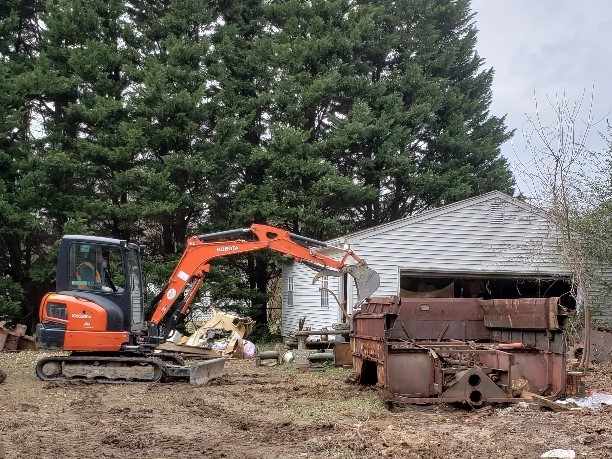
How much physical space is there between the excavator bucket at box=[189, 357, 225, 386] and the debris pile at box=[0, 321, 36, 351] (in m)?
8.23

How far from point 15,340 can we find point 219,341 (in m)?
5.58

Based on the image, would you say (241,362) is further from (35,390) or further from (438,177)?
(438,177)

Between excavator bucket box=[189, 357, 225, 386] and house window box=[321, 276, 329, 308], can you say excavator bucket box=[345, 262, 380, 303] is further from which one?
house window box=[321, 276, 329, 308]

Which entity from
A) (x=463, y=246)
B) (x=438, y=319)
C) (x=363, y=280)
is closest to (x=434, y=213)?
(x=463, y=246)

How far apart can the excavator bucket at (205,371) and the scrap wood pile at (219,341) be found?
281 centimetres

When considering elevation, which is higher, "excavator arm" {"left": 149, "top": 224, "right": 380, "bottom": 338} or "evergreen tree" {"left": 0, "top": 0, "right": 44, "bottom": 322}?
"evergreen tree" {"left": 0, "top": 0, "right": 44, "bottom": 322}

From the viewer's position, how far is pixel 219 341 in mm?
18891

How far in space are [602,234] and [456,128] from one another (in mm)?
13796

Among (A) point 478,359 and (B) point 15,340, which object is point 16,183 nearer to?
(B) point 15,340

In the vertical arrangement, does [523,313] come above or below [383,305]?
below

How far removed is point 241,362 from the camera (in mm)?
16812

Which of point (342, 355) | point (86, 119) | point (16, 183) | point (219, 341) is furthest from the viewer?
point (86, 119)

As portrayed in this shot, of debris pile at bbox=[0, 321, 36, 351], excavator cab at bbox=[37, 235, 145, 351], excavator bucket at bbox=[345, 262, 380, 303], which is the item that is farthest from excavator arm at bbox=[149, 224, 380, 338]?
debris pile at bbox=[0, 321, 36, 351]

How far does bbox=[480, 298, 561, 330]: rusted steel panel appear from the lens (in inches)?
384
